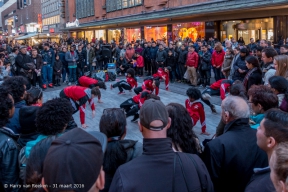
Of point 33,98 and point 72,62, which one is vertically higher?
point 72,62

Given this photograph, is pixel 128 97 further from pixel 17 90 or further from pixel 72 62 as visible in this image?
pixel 17 90

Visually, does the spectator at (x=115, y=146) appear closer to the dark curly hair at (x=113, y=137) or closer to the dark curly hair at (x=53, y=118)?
the dark curly hair at (x=113, y=137)

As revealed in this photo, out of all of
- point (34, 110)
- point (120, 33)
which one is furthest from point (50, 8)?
point (34, 110)

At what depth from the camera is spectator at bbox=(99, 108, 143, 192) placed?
10.0 ft

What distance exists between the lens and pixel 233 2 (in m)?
19.9

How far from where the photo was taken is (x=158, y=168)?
2375mm

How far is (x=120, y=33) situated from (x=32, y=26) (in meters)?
52.1

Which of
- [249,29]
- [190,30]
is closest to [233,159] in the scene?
[249,29]

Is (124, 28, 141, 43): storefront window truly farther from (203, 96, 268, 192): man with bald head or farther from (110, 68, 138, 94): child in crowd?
(203, 96, 268, 192): man with bald head

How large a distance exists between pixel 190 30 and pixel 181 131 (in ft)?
81.1

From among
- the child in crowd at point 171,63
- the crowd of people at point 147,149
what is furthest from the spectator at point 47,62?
the crowd of people at point 147,149

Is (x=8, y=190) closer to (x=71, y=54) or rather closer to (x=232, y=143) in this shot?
(x=232, y=143)

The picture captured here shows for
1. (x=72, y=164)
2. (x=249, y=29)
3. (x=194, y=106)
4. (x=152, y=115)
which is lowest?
(x=194, y=106)

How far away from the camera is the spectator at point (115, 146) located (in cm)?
306
